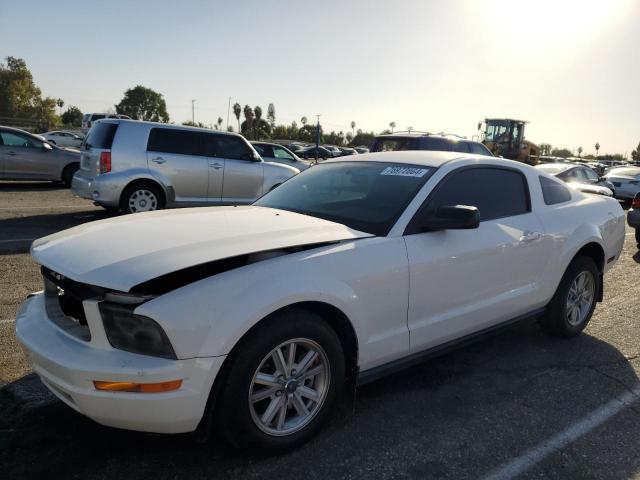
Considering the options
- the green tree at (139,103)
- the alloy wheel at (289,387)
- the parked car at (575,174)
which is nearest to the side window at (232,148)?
the alloy wheel at (289,387)

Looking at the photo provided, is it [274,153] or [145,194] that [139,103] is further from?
[145,194]

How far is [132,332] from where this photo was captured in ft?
7.62

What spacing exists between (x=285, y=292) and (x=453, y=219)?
124 centimetres

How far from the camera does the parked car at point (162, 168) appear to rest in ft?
29.9

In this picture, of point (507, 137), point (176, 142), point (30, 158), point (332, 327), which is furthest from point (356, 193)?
point (507, 137)

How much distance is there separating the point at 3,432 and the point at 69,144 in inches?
1324

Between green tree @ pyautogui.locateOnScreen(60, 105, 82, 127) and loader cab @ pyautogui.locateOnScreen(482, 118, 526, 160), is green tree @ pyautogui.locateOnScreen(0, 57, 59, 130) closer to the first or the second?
green tree @ pyautogui.locateOnScreen(60, 105, 82, 127)

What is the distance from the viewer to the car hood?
245 cm

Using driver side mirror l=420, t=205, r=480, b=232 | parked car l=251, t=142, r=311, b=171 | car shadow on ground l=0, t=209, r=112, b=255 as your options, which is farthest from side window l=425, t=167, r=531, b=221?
parked car l=251, t=142, r=311, b=171

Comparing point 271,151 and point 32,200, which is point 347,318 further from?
point 271,151

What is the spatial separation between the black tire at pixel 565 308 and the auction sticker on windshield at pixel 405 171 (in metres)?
1.76

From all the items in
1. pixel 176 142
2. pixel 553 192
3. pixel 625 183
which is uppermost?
pixel 176 142

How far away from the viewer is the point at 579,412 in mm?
3299

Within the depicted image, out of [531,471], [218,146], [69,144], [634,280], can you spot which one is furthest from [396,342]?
[69,144]
